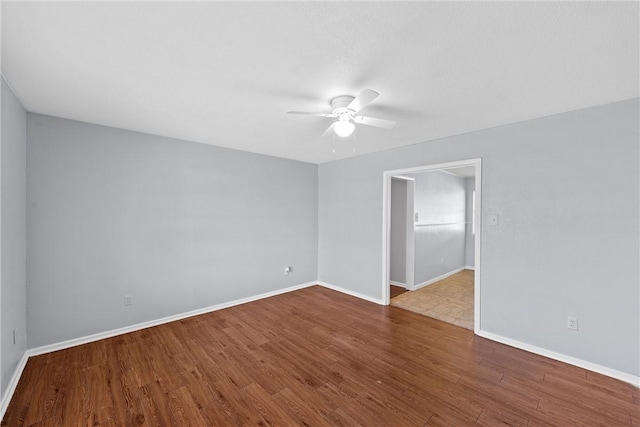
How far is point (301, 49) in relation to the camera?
1.53 meters

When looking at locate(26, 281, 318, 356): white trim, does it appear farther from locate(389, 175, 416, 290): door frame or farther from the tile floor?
locate(389, 175, 416, 290): door frame

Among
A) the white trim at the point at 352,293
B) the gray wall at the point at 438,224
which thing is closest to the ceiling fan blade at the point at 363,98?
the white trim at the point at 352,293

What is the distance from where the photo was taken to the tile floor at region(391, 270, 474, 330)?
140 inches

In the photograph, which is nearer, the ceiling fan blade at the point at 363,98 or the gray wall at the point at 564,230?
the ceiling fan blade at the point at 363,98

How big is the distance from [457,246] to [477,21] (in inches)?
235

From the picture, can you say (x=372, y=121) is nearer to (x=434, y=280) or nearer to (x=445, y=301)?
(x=445, y=301)

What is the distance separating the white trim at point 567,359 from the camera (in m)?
2.17

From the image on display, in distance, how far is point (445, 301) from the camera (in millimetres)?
4195

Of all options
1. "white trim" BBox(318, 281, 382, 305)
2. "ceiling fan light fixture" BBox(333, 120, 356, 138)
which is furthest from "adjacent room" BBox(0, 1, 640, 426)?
"white trim" BBox(318, 281, 382, 305)

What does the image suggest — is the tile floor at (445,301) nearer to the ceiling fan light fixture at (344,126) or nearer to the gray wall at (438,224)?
the gray wall at (438,224)

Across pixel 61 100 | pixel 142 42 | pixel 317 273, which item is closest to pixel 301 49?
pixel 142 42

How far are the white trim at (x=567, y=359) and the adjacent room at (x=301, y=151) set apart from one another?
0.02m

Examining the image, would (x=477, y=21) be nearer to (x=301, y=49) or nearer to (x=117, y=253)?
(x=301, y=49)

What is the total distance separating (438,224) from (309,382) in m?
4.45
